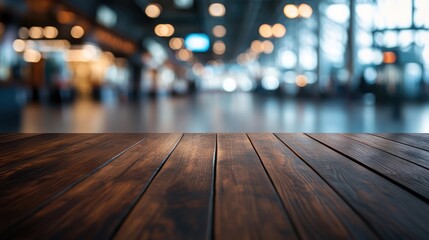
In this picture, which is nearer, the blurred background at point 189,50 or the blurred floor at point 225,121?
the blurred floor at point 225,121

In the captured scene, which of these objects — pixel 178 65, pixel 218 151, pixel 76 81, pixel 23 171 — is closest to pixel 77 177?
pixel 23 171

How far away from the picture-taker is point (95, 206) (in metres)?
1.27

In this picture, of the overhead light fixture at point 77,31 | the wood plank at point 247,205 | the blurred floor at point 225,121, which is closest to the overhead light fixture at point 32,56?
the overhead light fixture at point 77,31

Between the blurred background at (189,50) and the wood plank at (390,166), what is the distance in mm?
4098

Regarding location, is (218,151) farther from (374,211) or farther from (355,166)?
(374,211)

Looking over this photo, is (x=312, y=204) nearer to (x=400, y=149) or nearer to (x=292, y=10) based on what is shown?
(x=400, y=149)

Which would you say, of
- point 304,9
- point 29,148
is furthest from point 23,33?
point 29,148

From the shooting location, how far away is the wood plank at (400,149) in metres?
2.17

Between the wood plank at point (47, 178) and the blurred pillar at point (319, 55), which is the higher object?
the blurred pillar at point (319, 55)

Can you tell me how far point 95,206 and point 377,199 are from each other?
900 mm

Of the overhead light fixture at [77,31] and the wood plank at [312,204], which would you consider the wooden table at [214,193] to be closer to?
the wood plank at [312,204]

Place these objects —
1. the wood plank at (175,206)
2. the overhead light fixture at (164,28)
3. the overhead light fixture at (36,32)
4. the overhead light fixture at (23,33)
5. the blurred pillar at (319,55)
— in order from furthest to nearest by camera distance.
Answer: the blurred pillar at (319,55)
the overhead light fixture at (164,28)
the overhead light fixture at (23,33)
the overhead light fixture at (36,32)
the wood plank at (175,206)

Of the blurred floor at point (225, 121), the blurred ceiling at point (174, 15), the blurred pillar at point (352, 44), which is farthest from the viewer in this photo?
A: the blurred pillar at point (352, 44)

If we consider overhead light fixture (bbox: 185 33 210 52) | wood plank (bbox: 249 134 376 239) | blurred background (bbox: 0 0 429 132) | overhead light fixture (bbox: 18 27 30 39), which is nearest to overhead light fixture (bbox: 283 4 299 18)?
blurred background (bbox: 0 0 429 132)
